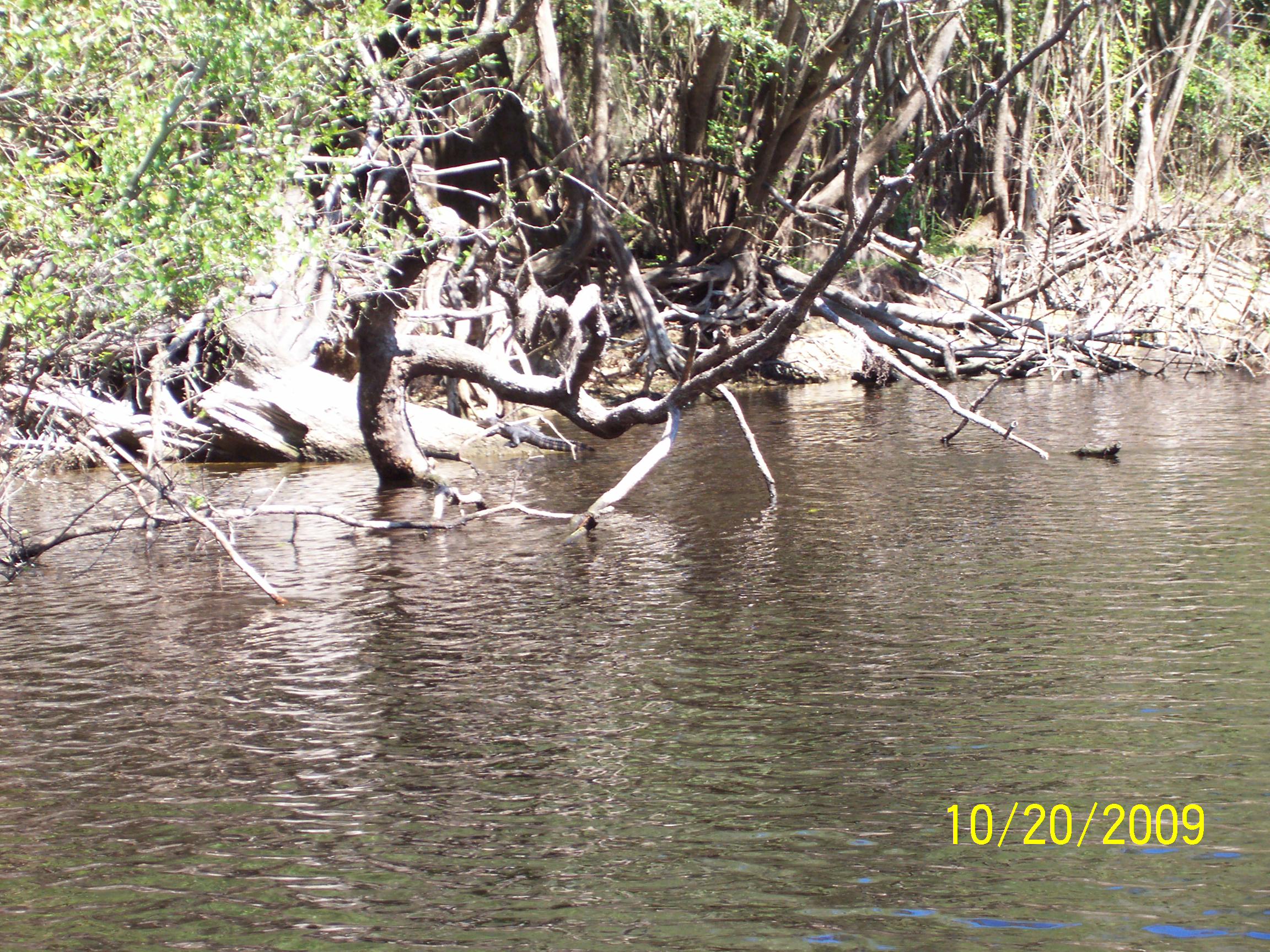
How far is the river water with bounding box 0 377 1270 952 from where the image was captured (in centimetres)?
576

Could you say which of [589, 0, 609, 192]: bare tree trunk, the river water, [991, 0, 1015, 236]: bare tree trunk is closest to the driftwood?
the river water

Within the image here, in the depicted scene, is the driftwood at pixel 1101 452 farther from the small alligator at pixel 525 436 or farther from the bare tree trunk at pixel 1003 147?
the bare tree trunk at pixel 1003 147

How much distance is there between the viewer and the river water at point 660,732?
18.9 feet

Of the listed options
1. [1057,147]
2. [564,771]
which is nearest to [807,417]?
[1057,147]

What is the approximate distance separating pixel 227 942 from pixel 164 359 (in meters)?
9.50
